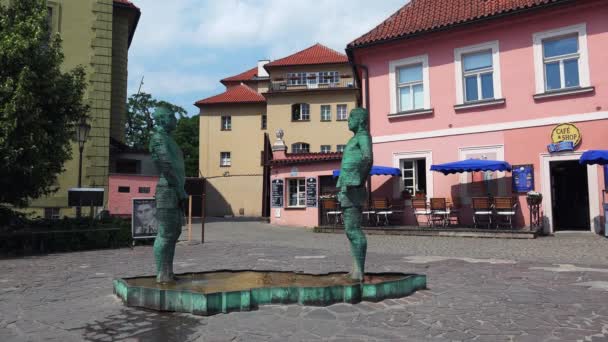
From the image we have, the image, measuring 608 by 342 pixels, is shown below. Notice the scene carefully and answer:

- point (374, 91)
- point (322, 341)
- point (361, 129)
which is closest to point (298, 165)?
point (374, 91)

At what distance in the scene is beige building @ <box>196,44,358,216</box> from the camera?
3794 cm

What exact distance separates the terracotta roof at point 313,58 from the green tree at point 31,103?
26828 mm

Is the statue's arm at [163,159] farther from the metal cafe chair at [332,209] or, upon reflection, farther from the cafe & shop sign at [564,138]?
the metal cafe chair at [332,209]

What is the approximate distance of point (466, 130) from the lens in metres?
16.6

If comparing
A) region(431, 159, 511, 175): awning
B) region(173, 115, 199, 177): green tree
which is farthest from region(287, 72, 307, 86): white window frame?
region(431, 159, 511, 175): awning

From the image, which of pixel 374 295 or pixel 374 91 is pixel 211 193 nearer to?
pixel 374 91

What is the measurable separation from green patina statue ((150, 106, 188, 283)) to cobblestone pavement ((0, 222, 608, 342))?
28.9 inches

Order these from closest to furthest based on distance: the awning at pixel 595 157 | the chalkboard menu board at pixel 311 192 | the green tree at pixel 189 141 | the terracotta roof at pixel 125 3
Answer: the awning at pixel 595 157, the chalkboard menu board at pixel 311 192, the terracotta roof at pixel 125 3, the green tree at pixel 189 141

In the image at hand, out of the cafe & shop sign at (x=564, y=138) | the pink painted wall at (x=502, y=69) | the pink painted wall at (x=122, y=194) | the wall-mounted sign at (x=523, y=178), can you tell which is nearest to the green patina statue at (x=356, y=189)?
the wall-mounted sign at (x=523, y=178)

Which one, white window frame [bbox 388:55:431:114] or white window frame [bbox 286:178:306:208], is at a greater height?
white window frame [bbox 388:55:431:114]

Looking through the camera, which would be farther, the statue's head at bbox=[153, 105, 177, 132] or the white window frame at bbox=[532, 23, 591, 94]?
the white window frame at bbox=[532, 23, 591, 94]

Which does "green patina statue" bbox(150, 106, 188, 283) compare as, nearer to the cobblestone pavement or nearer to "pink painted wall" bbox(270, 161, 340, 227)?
the cobblestone pavement

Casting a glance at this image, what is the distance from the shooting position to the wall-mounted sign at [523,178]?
49.4 feet

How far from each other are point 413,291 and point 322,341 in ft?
7.62
